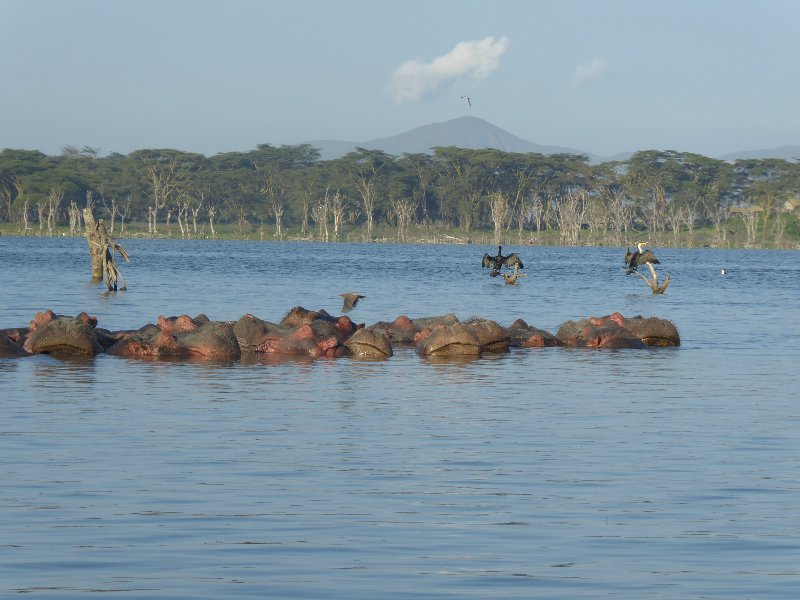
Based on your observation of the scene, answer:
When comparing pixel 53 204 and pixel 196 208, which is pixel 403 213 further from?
pixel 53 204

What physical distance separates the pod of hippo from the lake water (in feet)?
2.22

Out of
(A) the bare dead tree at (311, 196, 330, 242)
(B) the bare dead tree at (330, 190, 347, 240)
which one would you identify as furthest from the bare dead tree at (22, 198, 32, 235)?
(B) the bare dead tree at (330, 190, 347, 240)

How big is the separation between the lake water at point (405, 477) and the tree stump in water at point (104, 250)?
1029 inches

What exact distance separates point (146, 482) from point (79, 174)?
153193 mm

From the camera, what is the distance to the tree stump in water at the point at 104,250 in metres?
51.2

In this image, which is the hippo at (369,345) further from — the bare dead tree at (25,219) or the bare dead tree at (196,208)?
the bare dead tree at (196,208)

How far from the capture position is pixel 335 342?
85.3 feet

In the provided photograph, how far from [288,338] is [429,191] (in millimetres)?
142651

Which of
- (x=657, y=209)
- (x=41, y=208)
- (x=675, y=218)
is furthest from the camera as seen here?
(x=657, y=209)

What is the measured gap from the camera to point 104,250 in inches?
2045

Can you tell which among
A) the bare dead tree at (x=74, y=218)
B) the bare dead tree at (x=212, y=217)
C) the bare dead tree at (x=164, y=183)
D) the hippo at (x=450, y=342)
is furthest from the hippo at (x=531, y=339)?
the bare dead tree at (x=212, y=217)

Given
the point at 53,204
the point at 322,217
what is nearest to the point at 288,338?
the point at 53,204

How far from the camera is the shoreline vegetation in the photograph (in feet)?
549

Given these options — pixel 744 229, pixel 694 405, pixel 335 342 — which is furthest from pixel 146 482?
pixel 744 229
